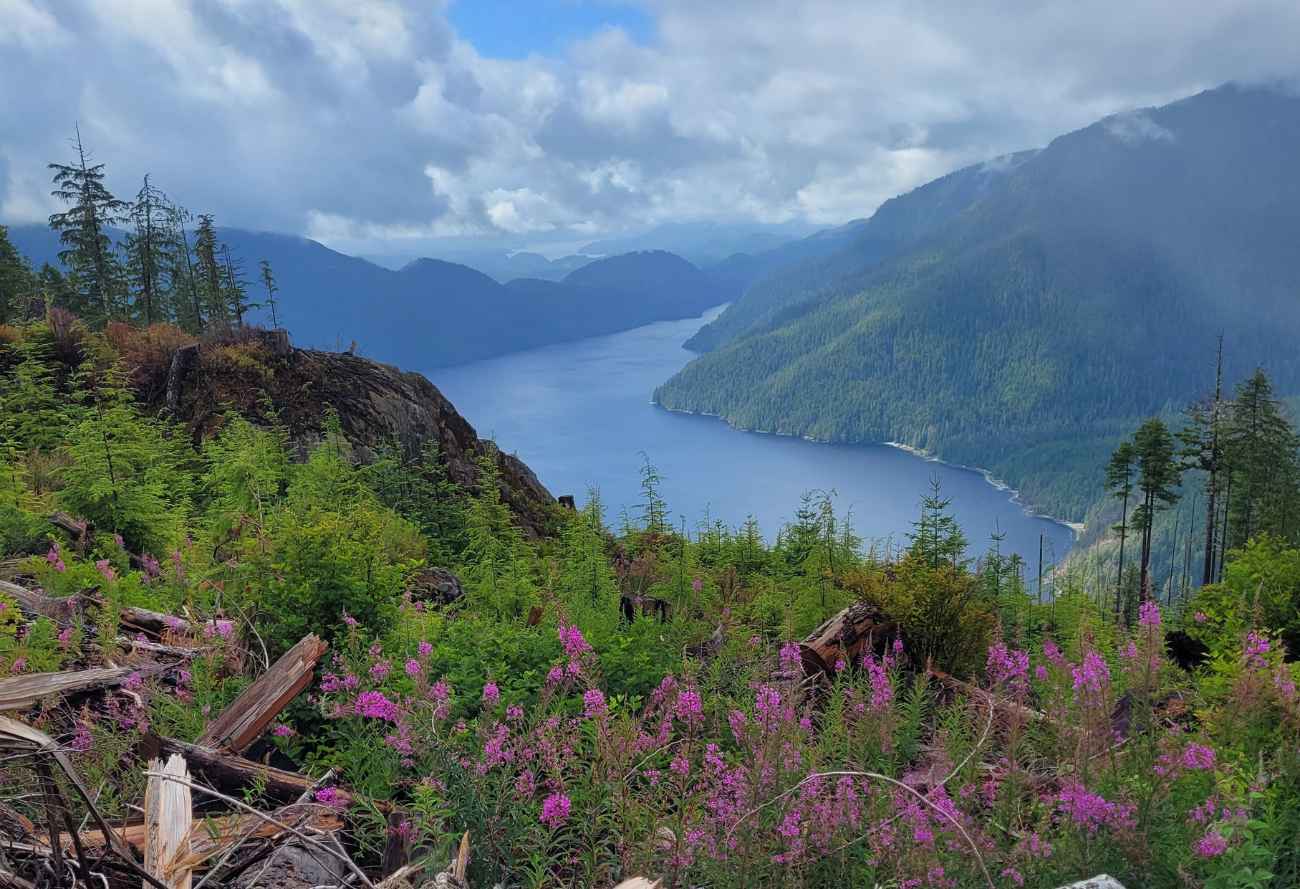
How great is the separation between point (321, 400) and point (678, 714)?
14.1 m

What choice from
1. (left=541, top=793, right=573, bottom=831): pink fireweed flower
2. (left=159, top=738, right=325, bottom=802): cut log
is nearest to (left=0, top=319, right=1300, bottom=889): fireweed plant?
(left=541, top=793, right=573, bottom=831): pink fireweed flower

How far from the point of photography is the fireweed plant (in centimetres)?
304

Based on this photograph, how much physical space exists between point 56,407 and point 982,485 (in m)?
200

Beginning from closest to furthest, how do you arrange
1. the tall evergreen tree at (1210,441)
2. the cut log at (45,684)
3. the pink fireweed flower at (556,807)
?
1. the pink fireweed flower at (556,807)
2. the cut log at (45,684)
3. the tall evergreen tree at (1210,441)

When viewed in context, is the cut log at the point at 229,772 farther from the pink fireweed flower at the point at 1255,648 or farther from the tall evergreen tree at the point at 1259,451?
the tall evergreen tree at the point at 1259,451

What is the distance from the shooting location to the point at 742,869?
2943 mm

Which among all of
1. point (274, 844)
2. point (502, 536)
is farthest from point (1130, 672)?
point (502, 536)

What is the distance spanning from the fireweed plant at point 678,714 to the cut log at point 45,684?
120 millimetres

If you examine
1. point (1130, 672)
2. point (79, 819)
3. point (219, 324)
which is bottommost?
point (79, 819)

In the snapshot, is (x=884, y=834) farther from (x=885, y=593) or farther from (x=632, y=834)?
(x=885, y=593)

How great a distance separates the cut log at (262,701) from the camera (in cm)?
415

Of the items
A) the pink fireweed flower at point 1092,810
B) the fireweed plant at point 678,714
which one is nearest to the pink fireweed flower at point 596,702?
the fireweed plant at point 678,714

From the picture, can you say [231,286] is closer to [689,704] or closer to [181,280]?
[181,280]

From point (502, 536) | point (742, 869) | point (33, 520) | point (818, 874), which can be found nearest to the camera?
point (742, 869)
